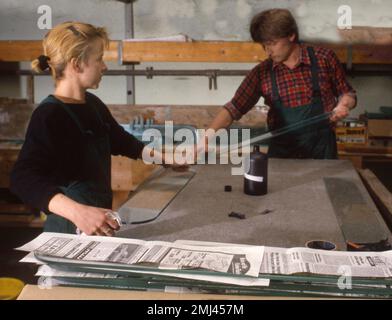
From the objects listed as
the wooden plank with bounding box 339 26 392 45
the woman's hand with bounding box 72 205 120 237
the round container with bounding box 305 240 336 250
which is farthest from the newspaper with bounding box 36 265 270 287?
the wooden plank with bounding box 339 26 392 45

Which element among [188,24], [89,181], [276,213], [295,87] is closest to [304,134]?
[295,87]

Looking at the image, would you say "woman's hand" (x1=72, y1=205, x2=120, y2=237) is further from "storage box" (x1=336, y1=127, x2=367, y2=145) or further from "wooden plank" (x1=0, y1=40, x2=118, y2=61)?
"storage box" (x1=336, y1=127, x2=367, y2=145)

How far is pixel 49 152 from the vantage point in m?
1.69

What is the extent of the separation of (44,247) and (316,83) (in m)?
2.07

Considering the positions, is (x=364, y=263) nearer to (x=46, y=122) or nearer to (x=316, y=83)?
(x=46, y=122)

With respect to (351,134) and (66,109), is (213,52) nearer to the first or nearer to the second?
(351,134)

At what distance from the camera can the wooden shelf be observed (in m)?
3.63

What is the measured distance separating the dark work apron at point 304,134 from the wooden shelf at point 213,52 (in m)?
0.75

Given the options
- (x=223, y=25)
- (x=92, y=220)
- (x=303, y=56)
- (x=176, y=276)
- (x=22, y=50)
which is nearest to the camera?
(x=176, y=276)

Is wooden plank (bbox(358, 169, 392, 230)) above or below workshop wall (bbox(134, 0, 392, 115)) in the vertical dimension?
below

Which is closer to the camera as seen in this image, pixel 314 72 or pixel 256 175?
pixel 256 175

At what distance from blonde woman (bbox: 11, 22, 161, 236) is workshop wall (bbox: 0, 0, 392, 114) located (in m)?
2.38

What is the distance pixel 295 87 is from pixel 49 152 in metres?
1.68

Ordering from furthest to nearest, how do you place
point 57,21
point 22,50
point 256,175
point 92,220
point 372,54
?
point 57,21 < point 22,50 < point 372,54 < point 256,175 < point 92,220
